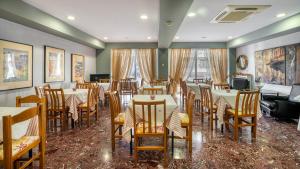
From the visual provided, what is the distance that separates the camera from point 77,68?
24.9ft

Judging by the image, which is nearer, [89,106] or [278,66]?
[89,106]

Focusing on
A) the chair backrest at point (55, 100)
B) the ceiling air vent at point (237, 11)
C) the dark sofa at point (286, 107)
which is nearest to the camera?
the ceiling air vent at point (237, 11)

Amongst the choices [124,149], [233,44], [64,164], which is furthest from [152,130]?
[233,44]

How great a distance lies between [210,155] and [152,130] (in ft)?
3.39

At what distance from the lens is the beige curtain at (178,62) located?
378 inches

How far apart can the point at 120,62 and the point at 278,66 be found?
21.3ft

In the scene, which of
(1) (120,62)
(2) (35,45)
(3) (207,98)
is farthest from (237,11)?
(1) (120,62)

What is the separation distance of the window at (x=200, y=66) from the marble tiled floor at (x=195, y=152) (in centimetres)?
595

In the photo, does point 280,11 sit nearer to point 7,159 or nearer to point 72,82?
point 7,159

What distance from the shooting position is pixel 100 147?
3.30 m

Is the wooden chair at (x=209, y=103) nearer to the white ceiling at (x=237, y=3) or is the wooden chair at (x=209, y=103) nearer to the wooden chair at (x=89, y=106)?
the white ceiling at (x=237, y=3)

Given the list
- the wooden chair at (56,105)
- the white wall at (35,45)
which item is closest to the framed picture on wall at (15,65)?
the white wall at (35,45)

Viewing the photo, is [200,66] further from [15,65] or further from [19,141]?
[19,141]

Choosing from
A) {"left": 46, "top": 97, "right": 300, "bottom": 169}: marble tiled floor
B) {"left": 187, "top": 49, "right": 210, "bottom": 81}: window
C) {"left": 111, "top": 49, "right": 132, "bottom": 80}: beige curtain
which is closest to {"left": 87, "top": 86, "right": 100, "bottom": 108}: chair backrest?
{"left": 46, "top": 97, "right": 300, "bottom": 169}: marble tiled floor
